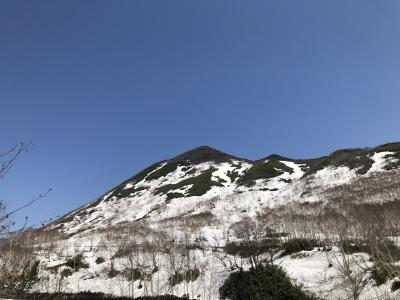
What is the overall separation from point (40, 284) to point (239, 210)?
22.4 meters

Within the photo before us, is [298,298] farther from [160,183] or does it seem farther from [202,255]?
[160,183]

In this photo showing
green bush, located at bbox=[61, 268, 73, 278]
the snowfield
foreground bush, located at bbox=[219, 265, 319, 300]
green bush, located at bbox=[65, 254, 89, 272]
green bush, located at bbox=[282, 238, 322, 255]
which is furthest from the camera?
green bush, located at bbox=[65, 254, 89, 272]

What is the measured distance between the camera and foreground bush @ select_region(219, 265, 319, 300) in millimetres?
13945

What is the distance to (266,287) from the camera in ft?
46.8

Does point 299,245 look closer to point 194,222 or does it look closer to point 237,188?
point 194,222

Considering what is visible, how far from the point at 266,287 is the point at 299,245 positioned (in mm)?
6592

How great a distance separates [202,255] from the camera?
73.4ft

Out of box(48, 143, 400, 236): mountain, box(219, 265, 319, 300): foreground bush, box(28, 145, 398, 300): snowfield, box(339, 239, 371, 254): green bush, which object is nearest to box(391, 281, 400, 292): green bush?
box(28, 145, 398, 300): snowfield

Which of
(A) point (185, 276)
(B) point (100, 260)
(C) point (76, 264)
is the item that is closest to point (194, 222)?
(B) point (100, 260)

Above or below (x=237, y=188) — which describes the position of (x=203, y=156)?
above

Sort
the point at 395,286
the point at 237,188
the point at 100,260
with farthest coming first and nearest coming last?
the point at 237,188 < the point at 100,260 < the point at 395,286

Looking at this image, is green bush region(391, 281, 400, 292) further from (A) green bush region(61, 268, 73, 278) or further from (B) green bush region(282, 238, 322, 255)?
(A) green bush region(61, 268, 73, 278)

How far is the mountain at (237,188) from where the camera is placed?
126ft

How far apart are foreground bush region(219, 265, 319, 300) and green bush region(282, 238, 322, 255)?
519 cm
